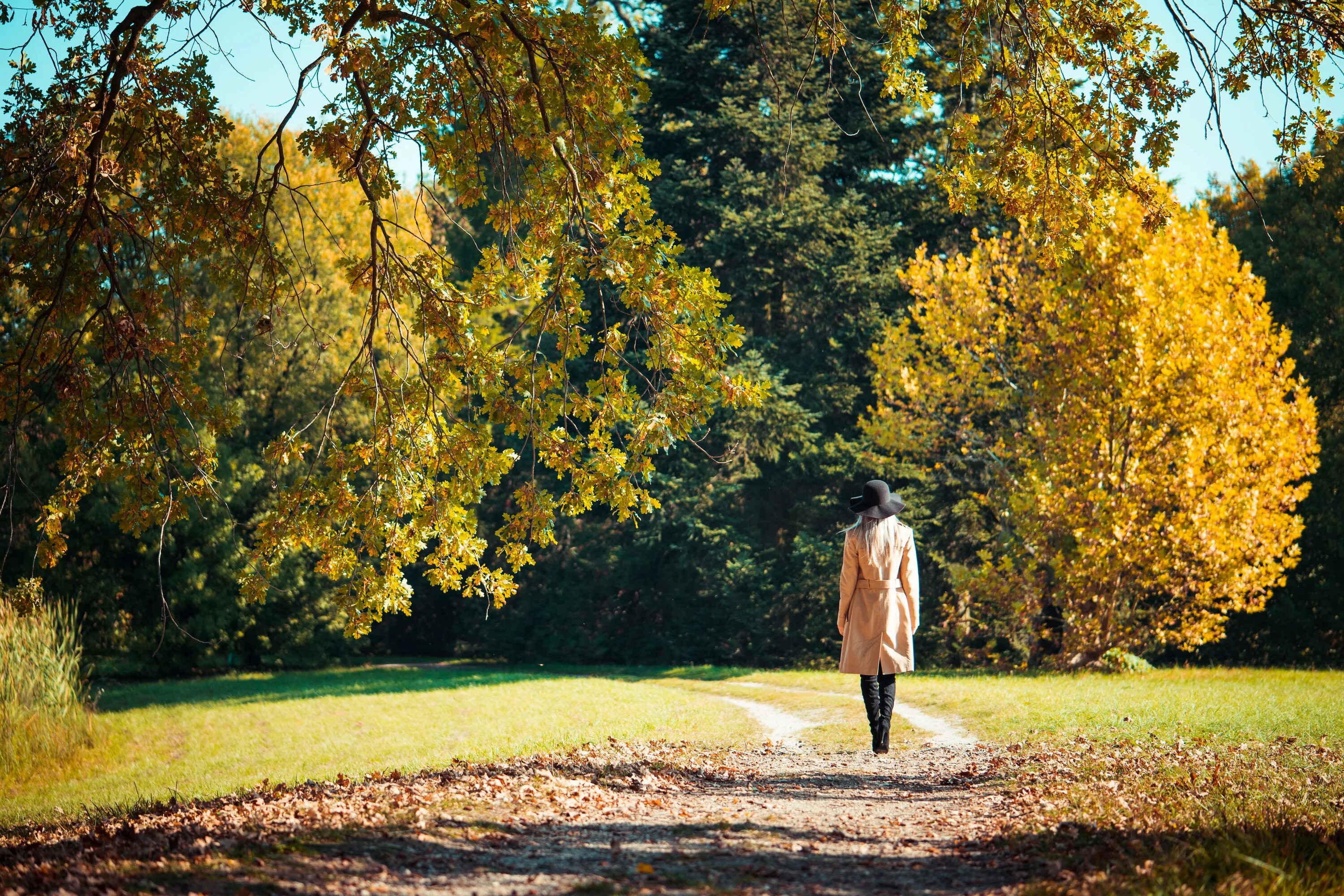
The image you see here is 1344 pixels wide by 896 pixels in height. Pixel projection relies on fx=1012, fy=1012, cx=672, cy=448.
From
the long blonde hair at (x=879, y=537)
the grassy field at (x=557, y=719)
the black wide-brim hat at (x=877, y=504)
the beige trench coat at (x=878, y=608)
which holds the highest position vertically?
the black wide-brim hat at (x=877, y=504)

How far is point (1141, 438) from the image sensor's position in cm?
1692

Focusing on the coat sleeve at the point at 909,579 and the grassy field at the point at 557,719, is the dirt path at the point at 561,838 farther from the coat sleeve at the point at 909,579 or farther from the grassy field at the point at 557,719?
the grassy field at the point at 557,719

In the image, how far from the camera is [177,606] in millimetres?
24125

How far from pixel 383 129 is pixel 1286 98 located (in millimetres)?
6381

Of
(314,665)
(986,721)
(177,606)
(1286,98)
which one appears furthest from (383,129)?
(314,665)

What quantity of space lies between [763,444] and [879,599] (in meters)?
15.1

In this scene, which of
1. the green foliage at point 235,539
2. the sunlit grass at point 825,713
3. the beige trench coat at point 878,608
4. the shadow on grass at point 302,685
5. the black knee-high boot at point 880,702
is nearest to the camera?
the beige trench coat at point 878,608

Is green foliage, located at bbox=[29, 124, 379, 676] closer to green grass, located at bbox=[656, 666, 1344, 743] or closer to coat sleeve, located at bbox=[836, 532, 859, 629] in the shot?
green grass, located at bbox=[656, 666, 1344, 743]

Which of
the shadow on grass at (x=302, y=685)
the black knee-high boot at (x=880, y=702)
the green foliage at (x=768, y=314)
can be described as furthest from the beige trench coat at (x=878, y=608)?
the shadow on grass at (x=302, y=685)

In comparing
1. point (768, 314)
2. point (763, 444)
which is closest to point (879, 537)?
point (763, 444)

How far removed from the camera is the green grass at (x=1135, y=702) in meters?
9.10

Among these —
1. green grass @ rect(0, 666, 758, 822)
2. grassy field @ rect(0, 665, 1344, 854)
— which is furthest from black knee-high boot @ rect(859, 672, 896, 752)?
green grass @ rect(0, 666, 758, 822)

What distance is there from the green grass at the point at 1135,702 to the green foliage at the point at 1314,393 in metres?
5.12

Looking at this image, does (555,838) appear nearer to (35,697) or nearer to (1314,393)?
(35,697)
